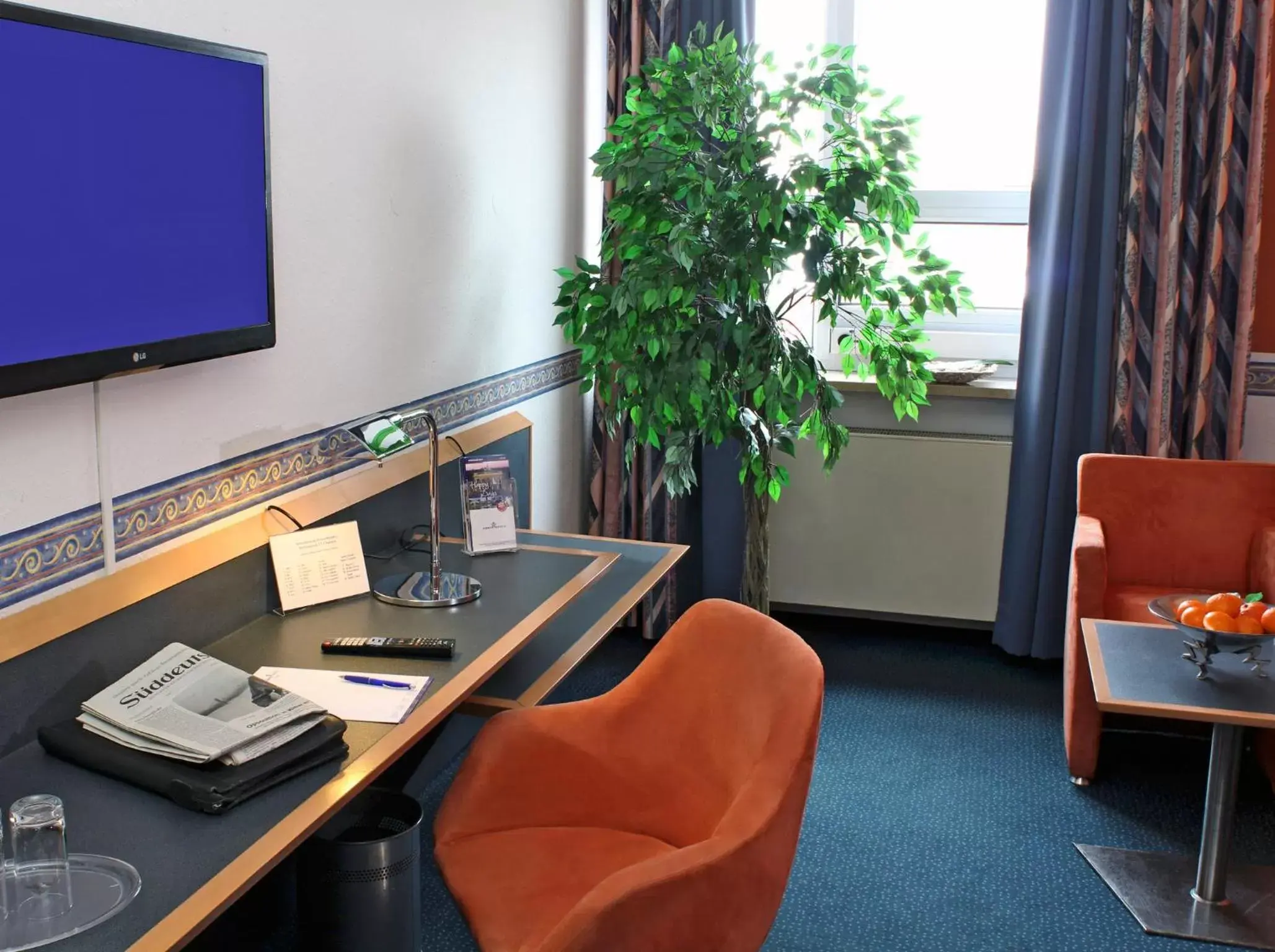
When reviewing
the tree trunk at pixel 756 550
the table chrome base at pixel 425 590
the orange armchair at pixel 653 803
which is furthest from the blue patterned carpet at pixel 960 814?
the table chrome base at pixel 425 590

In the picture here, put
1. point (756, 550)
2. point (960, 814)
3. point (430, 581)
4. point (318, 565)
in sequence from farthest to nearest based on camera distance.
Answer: point (756, 550) → point (960, 814) → point (430, 581) → point (318, 565)

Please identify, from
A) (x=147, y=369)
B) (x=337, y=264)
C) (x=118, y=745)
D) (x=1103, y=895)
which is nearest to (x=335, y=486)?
(x=337, y=264)

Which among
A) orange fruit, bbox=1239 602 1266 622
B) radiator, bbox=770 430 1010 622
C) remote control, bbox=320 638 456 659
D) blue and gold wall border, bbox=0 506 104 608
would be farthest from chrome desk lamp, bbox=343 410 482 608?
radiator, bbox=770 430 1010 622

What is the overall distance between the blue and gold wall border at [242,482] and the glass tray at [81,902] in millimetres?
653

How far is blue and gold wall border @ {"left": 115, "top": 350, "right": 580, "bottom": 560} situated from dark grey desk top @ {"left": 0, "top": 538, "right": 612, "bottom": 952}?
19cm

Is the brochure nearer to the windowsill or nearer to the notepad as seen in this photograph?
the notepad

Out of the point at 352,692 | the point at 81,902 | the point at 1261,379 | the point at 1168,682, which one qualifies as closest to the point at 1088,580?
the point at 1168,682

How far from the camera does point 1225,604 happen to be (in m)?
2.55

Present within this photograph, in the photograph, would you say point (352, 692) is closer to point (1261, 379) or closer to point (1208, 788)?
point (1208, 788)

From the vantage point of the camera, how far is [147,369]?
189 centimetres

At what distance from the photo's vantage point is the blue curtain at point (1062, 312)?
12.1 ft

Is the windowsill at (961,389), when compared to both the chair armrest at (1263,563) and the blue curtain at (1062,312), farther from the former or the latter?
the chair armrest at (1263,563)

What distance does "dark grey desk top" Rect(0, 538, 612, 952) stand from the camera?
1409 millimetres

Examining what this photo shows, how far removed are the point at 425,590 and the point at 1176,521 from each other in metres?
2.17
